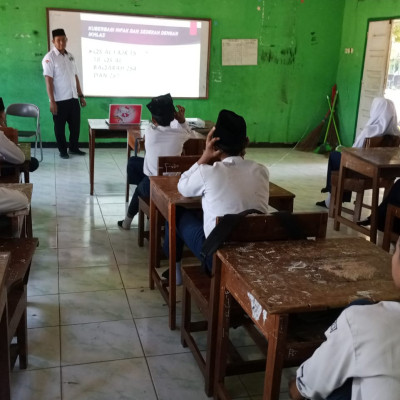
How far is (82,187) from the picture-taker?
16.8 ft

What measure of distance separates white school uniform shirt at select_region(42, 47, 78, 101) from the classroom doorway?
4147 millimetres

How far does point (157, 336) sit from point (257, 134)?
226 inches

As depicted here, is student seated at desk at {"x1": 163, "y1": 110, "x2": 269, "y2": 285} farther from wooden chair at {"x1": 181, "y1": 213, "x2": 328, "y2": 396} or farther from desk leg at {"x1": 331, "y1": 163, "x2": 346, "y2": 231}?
desk leg at {"x1": 331, "y1": 163, "x2": 346, "y2": 231}

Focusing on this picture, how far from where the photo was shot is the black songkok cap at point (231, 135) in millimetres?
2322

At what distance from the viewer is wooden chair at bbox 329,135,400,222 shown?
13.6 feet

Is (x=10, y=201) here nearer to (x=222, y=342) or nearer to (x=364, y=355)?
(x=222, y=342)

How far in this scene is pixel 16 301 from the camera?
6.50 feet

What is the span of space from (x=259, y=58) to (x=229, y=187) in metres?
5.74

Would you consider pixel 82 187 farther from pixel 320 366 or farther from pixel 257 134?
pixel 320 366

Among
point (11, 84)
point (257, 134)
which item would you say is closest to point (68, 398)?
point (11, 84)

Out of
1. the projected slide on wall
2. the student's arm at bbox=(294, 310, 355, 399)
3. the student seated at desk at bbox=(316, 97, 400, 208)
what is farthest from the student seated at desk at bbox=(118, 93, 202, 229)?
the projected slide on wall

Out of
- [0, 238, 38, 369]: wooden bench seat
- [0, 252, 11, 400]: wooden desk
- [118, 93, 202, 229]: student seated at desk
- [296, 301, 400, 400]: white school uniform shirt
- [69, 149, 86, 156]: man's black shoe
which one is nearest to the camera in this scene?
[296, 301, 400, 400]: white school uniform shirt

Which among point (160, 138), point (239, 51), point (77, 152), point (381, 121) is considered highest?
point (239, 51)

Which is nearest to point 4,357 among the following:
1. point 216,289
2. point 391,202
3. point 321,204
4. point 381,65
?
point 216,289
